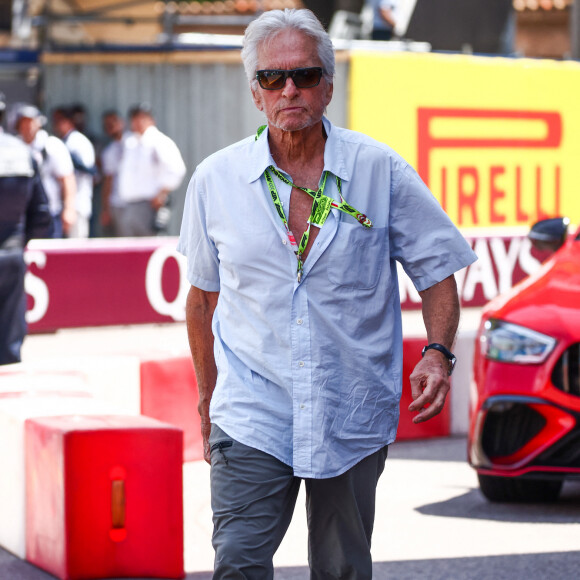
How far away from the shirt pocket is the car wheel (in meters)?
3.40

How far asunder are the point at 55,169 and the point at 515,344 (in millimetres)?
9449

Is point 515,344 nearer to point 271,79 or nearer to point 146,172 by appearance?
point 271,79

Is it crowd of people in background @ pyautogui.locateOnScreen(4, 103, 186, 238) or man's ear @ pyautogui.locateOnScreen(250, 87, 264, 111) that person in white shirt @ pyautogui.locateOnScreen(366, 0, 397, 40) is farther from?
man's ear @ pyautogui.locateOnScreen(250, 87, 264, 111)

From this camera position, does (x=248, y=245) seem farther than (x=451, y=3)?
No

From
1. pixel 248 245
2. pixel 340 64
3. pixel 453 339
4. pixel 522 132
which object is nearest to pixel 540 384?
pixel 453 339

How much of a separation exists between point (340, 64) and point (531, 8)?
21763 mm

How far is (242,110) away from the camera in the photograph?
1855 cm

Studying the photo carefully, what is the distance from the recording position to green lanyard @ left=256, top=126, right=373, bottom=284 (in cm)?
342

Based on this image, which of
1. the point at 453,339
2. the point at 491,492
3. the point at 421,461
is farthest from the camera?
the point at 421,461

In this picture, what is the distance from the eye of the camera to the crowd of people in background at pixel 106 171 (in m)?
15.0

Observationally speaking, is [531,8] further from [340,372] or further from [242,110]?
[340,372]

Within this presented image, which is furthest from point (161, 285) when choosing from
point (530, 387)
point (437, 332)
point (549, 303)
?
point (437, 332)

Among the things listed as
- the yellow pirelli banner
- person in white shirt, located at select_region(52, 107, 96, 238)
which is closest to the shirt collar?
person in white shirt, located at select_region(52, 107, 96, 238)

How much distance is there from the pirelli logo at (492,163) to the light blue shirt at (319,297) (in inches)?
609
